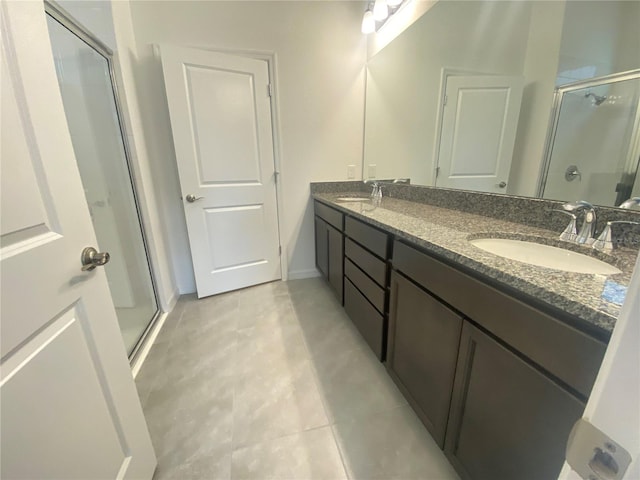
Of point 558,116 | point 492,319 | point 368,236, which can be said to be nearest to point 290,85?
point 368,236

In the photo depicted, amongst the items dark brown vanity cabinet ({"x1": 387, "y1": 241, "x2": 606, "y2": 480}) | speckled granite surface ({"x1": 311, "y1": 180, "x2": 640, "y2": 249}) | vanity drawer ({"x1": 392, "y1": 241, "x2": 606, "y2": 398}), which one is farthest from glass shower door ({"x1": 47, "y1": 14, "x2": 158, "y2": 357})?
speckled granite surface ({"x1": 311, "y1": 180, "x2": 640, "y2": 249})

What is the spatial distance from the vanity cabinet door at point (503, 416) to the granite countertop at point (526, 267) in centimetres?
18

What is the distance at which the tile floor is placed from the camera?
101 centimetres

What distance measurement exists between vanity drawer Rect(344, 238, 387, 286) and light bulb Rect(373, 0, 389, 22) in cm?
180

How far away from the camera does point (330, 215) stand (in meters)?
2.05

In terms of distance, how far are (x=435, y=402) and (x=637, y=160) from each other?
3.45 feet

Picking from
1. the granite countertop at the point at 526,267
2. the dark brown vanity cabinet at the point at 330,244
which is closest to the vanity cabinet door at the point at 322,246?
the dark brown vanity cabinet at the point at 330,244

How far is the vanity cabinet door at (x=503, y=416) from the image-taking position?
57 cm

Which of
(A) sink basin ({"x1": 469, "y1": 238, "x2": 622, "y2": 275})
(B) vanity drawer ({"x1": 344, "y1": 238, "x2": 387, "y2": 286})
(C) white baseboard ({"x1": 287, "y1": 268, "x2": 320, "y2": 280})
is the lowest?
(C) white baseboard ({"x1": 287, "y1": 268, "x2": 320, "y2": 280})

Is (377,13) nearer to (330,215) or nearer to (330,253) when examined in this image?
(330,215)

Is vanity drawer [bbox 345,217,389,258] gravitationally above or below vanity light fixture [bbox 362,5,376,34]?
below

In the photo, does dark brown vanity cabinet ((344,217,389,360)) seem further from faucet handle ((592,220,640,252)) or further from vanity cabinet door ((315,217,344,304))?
faucet handle ((592,220,640,252))

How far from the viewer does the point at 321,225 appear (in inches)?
92.2

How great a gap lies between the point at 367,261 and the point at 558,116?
101 centimetres
